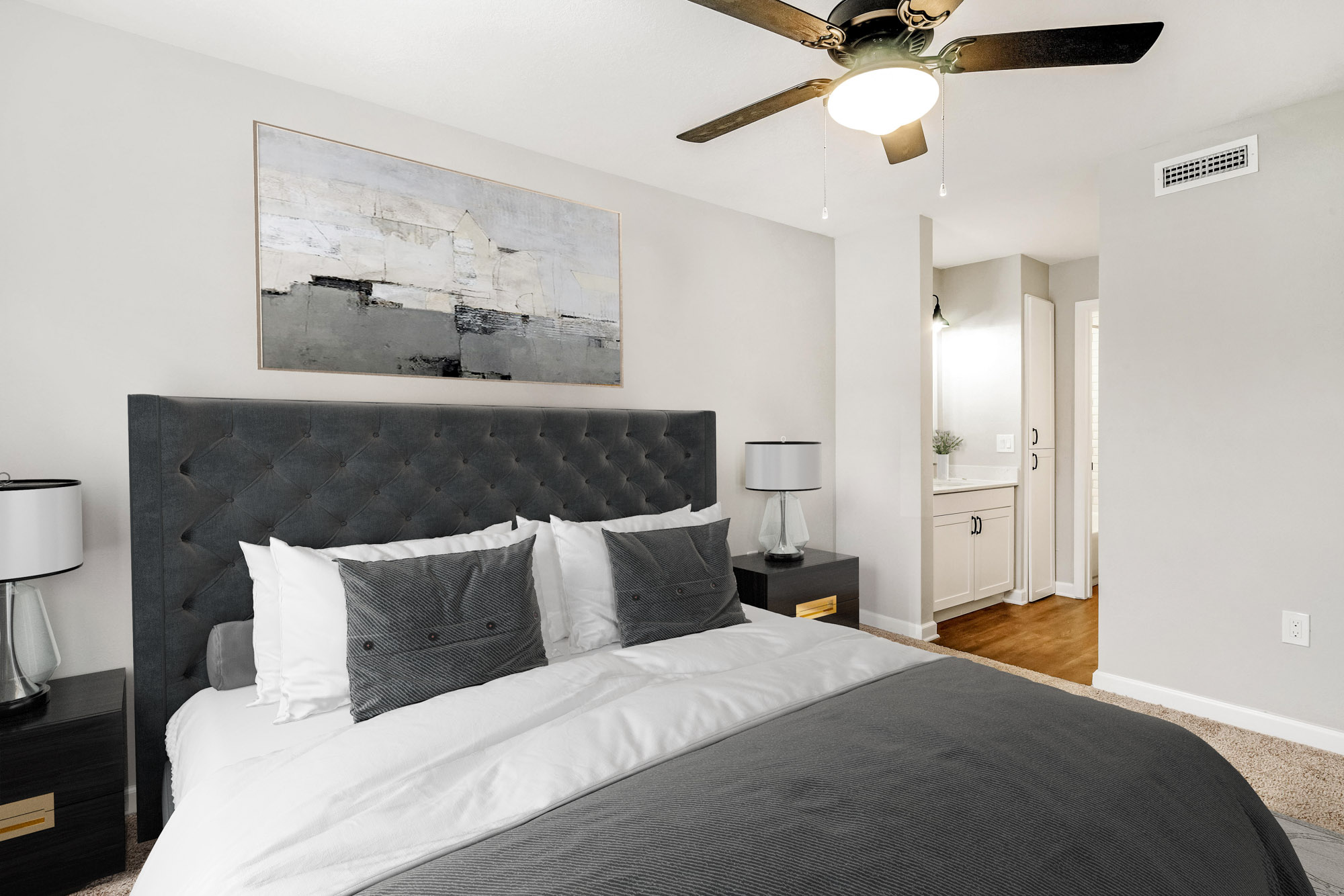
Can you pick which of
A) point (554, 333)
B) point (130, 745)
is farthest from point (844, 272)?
point (130, 745)

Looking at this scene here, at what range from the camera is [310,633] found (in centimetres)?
190

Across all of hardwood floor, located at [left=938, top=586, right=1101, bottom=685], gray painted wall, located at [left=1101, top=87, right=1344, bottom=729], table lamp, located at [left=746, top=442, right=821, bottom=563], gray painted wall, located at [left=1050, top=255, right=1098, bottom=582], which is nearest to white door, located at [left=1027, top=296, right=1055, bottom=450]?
gray painted wall, located at [left=1050, top=255, right=1098, bottom=582]

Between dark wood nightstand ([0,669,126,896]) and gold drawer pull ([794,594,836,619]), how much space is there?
263cm

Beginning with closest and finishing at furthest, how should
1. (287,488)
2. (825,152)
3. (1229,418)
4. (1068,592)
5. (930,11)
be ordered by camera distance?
(930,11), (287,488), (1229,418), (825,152), (1068,592)

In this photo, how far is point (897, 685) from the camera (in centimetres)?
184

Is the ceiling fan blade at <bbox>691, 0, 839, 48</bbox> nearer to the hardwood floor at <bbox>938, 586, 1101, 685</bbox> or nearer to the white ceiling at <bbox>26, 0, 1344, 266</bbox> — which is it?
the white ceiling at <bbox>26, 0, 1344, 266</bbox>

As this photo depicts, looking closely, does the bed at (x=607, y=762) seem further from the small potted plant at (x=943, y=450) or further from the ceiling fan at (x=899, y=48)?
the small potted plant at (x=943, y=450)

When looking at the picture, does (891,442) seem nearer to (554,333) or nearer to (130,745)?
(554,333)

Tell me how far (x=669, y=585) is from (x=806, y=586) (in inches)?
49.9

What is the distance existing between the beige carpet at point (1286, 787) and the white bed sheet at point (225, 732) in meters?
0.30

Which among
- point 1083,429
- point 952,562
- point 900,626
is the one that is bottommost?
point 900,626

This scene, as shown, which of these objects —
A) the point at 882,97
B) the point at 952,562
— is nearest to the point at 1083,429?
the point at 952,562

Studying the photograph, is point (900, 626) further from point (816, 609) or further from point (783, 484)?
point (783, 484)

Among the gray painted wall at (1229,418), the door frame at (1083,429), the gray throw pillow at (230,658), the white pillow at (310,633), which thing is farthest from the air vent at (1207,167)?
the gray throw pillow at (230,658)
